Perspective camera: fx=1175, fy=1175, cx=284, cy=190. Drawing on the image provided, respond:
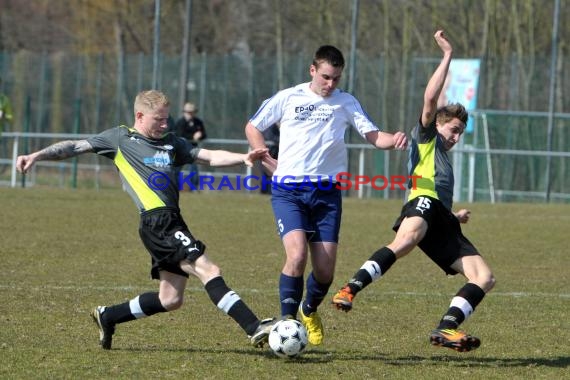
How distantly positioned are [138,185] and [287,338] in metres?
1.33

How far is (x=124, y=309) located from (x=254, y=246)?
700cm

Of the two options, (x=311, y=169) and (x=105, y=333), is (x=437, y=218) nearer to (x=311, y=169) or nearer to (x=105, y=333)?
(x=311, y=169)

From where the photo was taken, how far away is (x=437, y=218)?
7512mm

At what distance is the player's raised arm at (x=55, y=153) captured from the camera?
22.8 ft

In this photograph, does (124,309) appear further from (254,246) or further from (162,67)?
(162,67)

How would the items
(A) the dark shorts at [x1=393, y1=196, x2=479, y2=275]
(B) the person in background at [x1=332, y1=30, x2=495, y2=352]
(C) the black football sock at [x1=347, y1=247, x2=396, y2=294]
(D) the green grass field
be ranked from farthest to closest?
1. (A) the dark shorts at [x1=393, y1=196, x2=479, y2=275]
2. (B) the person in background at [x1=332, y1=30, x2=495, y2=352]
3. (C) the black football sock at [x1=347, y1=247, x2=396, y2=294]
4. (D) the green grass field

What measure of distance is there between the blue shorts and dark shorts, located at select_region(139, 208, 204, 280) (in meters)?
0.72

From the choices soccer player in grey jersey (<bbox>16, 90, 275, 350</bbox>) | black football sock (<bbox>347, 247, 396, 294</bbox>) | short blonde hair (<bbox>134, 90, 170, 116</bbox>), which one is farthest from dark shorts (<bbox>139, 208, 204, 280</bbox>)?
black football sock (<bbox>347, 247, 396, 294</bbox>)

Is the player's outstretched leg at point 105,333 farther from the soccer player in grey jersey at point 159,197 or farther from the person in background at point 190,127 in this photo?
the person in background at point 190,127

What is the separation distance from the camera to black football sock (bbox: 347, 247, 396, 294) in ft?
23.8

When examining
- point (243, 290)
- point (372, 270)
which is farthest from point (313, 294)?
point (243, 290)

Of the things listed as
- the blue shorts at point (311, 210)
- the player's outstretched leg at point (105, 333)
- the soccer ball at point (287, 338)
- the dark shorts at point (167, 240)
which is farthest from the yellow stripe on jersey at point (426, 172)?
the player's outstretched leg at point (105, 333)

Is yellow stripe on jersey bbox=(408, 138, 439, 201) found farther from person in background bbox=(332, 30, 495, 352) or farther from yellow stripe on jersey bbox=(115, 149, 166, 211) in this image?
yellow stripe on jersey bbox=(115, 149, 166, 211)

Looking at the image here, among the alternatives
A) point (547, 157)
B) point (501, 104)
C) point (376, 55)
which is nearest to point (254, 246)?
point (547, 157)
